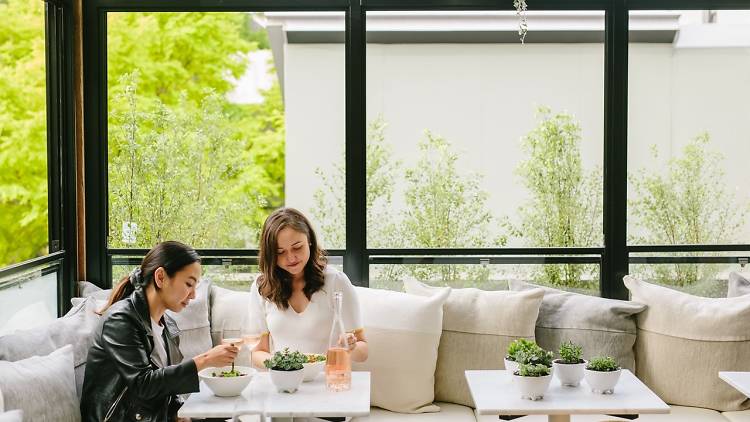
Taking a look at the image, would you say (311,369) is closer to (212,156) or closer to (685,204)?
(212,156)

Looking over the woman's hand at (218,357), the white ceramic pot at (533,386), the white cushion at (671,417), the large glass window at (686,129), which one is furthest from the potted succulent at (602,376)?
the large glass window at (686,129)

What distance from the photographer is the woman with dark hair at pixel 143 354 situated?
9.19ft

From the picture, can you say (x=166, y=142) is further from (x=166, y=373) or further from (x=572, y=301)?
(x=572, y=301)

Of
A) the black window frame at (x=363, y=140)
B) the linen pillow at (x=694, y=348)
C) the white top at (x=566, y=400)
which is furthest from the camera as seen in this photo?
the black window frame at (x=363, y=140)

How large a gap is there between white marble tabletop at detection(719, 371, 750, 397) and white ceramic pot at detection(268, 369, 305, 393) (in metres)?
1.53

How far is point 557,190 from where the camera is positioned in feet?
14.0

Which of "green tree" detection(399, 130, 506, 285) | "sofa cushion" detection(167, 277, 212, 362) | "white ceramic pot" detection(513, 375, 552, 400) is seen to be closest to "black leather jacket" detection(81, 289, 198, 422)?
"sofa cushion" detection(167, 277, 212, 362)

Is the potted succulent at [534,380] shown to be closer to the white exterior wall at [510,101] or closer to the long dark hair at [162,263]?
the long dark hair at [162,263]

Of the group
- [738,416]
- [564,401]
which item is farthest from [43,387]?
[738,416]

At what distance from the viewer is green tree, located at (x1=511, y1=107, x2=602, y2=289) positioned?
4.28 metres

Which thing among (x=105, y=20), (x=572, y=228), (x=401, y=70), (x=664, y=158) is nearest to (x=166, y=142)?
(x=105, y=20)

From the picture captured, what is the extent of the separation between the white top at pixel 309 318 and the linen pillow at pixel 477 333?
1.84 ft

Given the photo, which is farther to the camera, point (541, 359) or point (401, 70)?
point (401, 70)

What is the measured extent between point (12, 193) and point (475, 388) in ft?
6.82
